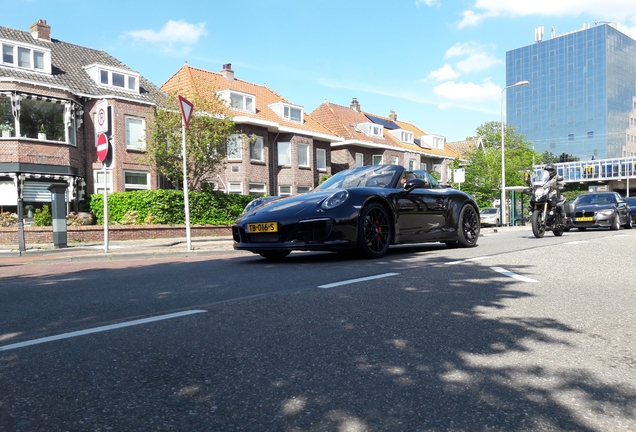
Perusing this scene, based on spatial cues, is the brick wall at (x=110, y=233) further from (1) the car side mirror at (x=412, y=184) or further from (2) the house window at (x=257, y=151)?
(1) the car side mirror at (x=412, y=184)

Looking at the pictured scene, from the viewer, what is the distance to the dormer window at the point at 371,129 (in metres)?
44.4

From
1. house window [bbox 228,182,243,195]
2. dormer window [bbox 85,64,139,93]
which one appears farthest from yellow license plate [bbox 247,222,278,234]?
house window [bbox 228,182,243,195]

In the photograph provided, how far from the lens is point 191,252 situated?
12305 mm

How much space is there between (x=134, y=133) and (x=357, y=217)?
23640mm

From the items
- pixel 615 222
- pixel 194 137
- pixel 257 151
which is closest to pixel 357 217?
pixel 615 222

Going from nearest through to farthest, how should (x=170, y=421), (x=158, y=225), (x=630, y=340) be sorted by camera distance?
(x=170, y=421), (x=630, y=340), (x=158, y=225)

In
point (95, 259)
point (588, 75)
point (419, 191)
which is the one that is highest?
point (588, 75)

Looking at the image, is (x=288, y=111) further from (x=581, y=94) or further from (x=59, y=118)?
(x=581, y=94)

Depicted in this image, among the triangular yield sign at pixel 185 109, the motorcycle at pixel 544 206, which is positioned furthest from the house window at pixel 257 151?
the motorcycle at pixel 544 206

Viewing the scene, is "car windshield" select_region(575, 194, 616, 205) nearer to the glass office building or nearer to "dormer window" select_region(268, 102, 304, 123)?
"dormer window" select_region(268, 102, 304, 123)

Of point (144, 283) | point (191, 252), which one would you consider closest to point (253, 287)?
point (144, 283)

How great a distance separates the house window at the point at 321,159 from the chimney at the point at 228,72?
25.1 ft

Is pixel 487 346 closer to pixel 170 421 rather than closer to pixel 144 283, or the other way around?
pixel 170 421

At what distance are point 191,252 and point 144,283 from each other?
6.30 metres
